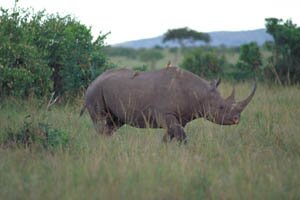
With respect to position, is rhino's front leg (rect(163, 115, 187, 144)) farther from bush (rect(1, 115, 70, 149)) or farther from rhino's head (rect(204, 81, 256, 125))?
bush (rect(1, 115, 70, 149))

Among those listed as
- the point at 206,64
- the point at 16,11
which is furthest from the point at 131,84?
the point at 206,64

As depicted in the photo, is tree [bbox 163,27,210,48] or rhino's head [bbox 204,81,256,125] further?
tree [bbox 163,27,210,48]

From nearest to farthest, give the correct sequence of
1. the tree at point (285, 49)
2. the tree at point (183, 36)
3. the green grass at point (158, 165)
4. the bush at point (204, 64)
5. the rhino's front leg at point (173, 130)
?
the green grass at point (158, 165) < the rhino's front leg at point (173, 130) < the tree at point (285, 49) < the bush at point (204, 64) < the tree at point (183, 36)

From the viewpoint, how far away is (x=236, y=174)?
6.16 meters

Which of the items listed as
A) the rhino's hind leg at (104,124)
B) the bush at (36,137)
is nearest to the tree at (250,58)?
the rhino's hind leg at (104,124)

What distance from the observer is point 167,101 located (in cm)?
877

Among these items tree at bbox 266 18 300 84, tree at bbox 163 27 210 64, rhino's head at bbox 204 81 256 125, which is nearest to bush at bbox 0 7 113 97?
rhino's head at bbox 204 81 256 125

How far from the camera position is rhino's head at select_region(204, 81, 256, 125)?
8711 mm

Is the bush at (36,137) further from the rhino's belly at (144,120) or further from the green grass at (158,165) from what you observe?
the rhino's belly at (144,120)

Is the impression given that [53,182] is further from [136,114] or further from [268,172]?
[136,114]

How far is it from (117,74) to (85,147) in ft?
6.91

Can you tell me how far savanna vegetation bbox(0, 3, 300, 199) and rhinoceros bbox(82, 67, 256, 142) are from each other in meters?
0.30

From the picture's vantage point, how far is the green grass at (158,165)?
5559 mm

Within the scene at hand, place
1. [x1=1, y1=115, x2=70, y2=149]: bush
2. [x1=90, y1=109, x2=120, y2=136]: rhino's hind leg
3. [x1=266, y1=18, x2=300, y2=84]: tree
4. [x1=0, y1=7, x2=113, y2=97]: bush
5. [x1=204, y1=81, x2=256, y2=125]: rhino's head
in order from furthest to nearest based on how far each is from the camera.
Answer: [x1=266, y1=18, x2=300, y2=84]: tree < [x1=0, y1=7, x2=113, y2=97]: bush < [x1=90, y1=109, x2=120, y2=136]: rhino's hind leg < [x1=204, y1=81, x2=256, y2=125]: rhino's head < [x1=1, y1=115, x2=70, y2=149]: bush
